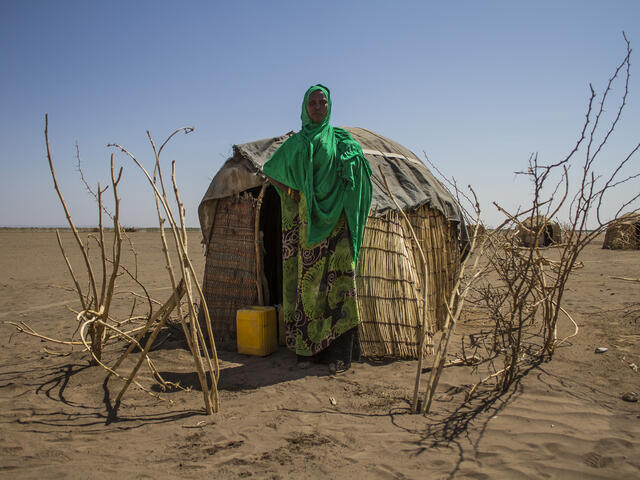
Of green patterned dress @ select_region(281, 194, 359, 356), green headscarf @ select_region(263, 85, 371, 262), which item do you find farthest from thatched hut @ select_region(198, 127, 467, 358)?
green headscarf @ select_region(263, 85, 371, 262)

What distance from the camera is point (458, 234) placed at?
18.5ft

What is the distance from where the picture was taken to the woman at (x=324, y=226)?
3.68 metres

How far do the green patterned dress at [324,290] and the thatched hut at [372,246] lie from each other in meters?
0.22

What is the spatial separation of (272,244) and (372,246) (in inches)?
66.0

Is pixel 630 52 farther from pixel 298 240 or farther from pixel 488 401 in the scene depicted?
pixel 298 240

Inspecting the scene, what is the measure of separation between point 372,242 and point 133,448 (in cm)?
246

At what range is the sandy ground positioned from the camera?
218 centimetres

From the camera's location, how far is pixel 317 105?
368 centimetres

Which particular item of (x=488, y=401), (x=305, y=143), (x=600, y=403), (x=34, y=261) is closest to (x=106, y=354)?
(x=305, y=143)

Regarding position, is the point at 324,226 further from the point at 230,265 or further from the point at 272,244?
the point at 272,244

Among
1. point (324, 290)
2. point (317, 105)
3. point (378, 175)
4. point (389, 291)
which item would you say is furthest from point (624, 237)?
point (317, 105)

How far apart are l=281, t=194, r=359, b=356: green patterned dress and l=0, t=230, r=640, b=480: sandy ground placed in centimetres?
29

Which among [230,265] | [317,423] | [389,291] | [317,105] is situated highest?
[317,105]

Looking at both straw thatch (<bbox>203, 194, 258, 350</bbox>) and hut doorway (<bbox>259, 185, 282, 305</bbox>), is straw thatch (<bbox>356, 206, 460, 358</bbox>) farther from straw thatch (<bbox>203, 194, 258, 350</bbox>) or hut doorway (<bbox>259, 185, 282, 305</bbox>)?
hut doorway (<bbox>259, 185, 282, 305</bbox>)
